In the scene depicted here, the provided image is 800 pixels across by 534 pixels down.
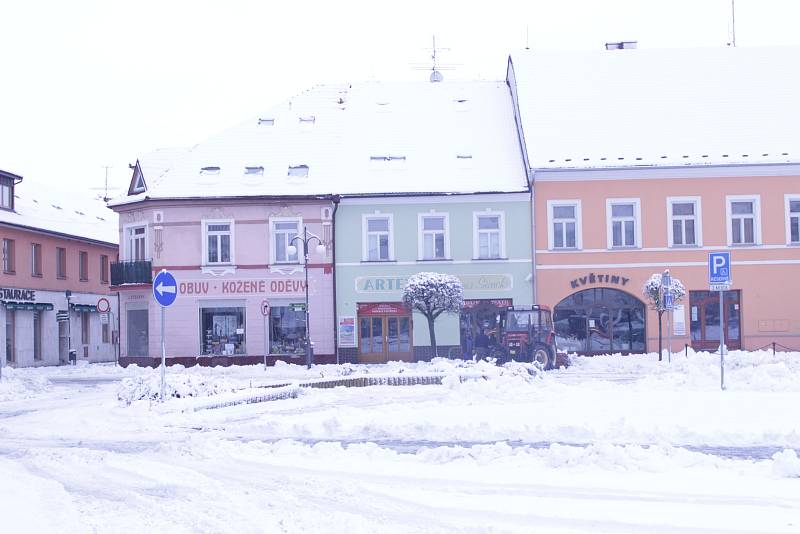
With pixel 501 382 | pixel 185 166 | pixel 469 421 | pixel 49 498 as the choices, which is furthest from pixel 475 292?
pixel 49 498

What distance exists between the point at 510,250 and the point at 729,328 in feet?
29.0

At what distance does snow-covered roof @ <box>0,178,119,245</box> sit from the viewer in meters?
46.7

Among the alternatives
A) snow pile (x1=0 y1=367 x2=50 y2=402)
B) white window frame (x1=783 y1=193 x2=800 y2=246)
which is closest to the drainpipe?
snow pile (x1=0 y1=367 x2=50 y2=402)

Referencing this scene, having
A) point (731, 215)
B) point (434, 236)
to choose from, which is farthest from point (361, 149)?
point (731, 215)

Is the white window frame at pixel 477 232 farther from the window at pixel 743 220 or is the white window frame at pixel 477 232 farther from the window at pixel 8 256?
the window at pixel 8 256

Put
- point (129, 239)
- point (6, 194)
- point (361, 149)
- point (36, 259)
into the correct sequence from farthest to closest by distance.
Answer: point (36, 259), point (6, 194), point (361, 149), point (129, 239)

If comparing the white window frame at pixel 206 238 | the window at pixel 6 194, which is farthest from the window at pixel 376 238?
the window at pixel 6 194

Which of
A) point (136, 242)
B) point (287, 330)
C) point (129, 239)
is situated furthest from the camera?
point (129, 239)

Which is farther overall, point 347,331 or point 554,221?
point 554,221

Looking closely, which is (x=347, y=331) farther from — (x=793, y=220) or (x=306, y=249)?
(x=793, y=220)

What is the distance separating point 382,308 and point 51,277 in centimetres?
1843

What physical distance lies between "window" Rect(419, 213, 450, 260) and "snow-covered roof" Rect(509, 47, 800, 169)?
4186 millimetres

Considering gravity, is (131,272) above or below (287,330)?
above

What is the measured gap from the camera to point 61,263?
160 feet
